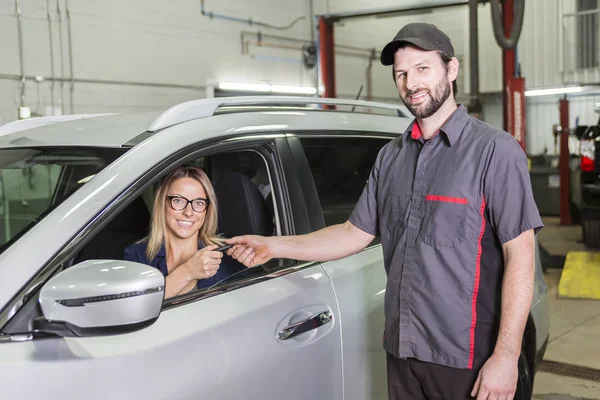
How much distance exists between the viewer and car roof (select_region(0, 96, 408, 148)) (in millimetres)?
1952

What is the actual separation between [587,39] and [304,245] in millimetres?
12610

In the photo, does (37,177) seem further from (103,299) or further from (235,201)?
(103,299)

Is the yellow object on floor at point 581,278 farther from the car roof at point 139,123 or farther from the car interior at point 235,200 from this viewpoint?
the car interior at point 235,200

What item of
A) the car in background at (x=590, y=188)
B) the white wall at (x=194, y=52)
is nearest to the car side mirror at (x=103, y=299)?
the white wall at (x=194, y=52)

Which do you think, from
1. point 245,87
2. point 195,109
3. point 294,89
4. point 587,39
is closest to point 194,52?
point 245,87

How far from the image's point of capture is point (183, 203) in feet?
6.99

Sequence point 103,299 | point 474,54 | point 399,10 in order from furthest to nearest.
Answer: point 399,10 < point 474,54 < point 103,299

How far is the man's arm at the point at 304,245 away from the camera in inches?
80.9

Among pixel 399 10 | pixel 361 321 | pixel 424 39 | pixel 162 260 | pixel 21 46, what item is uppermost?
pixel 399 10

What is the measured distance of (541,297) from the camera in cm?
299

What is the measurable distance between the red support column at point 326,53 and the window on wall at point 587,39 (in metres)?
5.49

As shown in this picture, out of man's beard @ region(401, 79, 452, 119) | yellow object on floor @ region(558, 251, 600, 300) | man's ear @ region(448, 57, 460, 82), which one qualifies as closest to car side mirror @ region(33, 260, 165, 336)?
man's beard @ region(401, 79, 452, 119)

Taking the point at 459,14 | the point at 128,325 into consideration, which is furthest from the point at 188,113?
the point at 459,14

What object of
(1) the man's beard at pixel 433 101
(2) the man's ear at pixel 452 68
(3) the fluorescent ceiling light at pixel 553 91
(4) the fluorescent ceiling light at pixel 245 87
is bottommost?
(1) the man's beard at pixel 433 101
